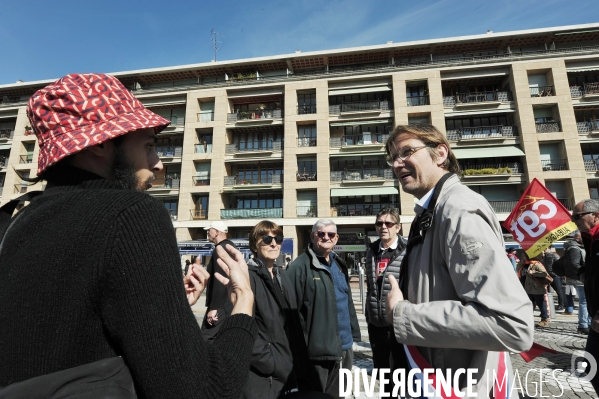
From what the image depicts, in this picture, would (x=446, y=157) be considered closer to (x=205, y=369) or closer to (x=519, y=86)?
(x=205, y=369)

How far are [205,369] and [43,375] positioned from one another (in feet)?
1.12

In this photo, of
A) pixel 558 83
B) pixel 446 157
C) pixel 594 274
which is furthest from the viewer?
pixel 558 83

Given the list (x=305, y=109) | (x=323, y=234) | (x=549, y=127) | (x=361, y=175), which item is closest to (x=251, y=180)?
(x=305, y=109)

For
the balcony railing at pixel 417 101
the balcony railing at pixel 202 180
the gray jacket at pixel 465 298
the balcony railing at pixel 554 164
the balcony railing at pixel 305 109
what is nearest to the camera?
the gray jacket at pixel 465 298

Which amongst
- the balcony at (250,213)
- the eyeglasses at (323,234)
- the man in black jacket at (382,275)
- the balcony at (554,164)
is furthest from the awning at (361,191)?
the eyeglasses at (323,234)

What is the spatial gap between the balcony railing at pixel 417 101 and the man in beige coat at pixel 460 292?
26411 millimetres

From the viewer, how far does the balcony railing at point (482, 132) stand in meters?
24.3

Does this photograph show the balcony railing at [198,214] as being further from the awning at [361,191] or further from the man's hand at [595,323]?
the man's hand at [595,323]

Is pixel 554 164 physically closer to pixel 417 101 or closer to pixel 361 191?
pixel 417 101

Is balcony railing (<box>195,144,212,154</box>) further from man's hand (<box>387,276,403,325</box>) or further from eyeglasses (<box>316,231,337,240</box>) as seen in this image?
man's hand (<box>387,276,403,325</box>)

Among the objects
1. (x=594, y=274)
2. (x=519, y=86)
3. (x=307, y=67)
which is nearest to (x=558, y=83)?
(x=519, y=86)

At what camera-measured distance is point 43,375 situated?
2.32 ft

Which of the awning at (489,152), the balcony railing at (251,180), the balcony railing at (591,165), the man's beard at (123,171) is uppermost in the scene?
the awning at (489,152)

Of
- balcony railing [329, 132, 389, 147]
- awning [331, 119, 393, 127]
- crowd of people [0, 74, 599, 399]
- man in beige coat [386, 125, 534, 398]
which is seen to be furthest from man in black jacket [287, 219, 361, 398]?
awning [331, 119, 393, 127]
